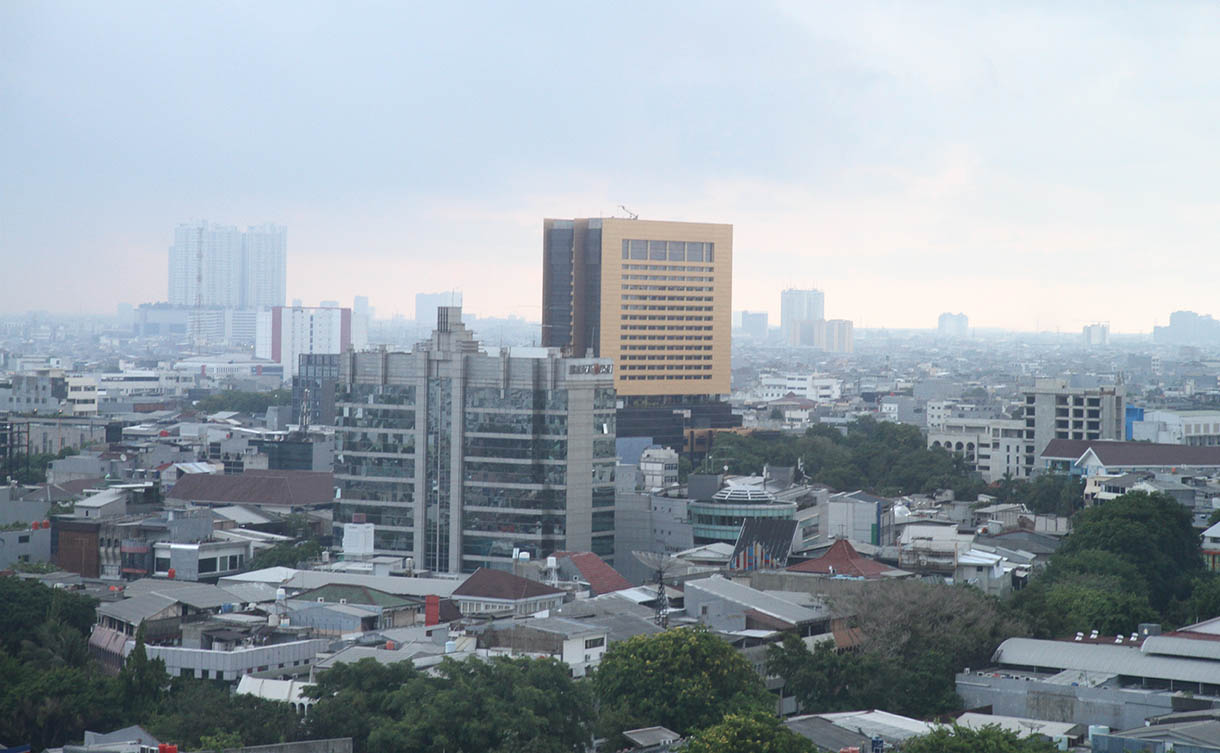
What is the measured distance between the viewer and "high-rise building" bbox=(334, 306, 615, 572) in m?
59.3

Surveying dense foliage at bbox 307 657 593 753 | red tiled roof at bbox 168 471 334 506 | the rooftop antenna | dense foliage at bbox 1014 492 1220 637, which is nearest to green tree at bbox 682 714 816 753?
dense foliage at bbox 307 657 593 753

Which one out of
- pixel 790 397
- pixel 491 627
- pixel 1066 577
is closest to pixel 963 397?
pixel 790 397

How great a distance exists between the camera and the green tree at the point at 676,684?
35.6 meters

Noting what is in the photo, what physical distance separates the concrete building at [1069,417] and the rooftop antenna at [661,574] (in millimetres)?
43833

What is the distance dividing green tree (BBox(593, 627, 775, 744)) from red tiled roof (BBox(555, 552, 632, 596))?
13507 millimetres

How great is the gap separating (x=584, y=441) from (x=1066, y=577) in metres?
15.7

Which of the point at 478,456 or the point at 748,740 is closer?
the point at 748,740

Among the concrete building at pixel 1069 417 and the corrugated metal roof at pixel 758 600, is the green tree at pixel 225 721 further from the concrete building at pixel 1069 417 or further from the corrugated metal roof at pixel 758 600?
the concrete building at pixel 1069 417

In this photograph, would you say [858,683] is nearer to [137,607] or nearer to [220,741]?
[220,741]

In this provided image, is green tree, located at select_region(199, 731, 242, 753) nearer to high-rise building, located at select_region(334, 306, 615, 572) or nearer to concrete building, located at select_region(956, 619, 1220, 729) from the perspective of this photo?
concrete building, located at select_region(956, 619, 1220, 729)

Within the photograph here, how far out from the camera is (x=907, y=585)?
45.2 meters

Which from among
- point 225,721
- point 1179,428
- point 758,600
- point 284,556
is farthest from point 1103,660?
point 1179,428

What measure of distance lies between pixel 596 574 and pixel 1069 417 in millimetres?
53834

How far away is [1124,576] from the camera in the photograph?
54.1 m
